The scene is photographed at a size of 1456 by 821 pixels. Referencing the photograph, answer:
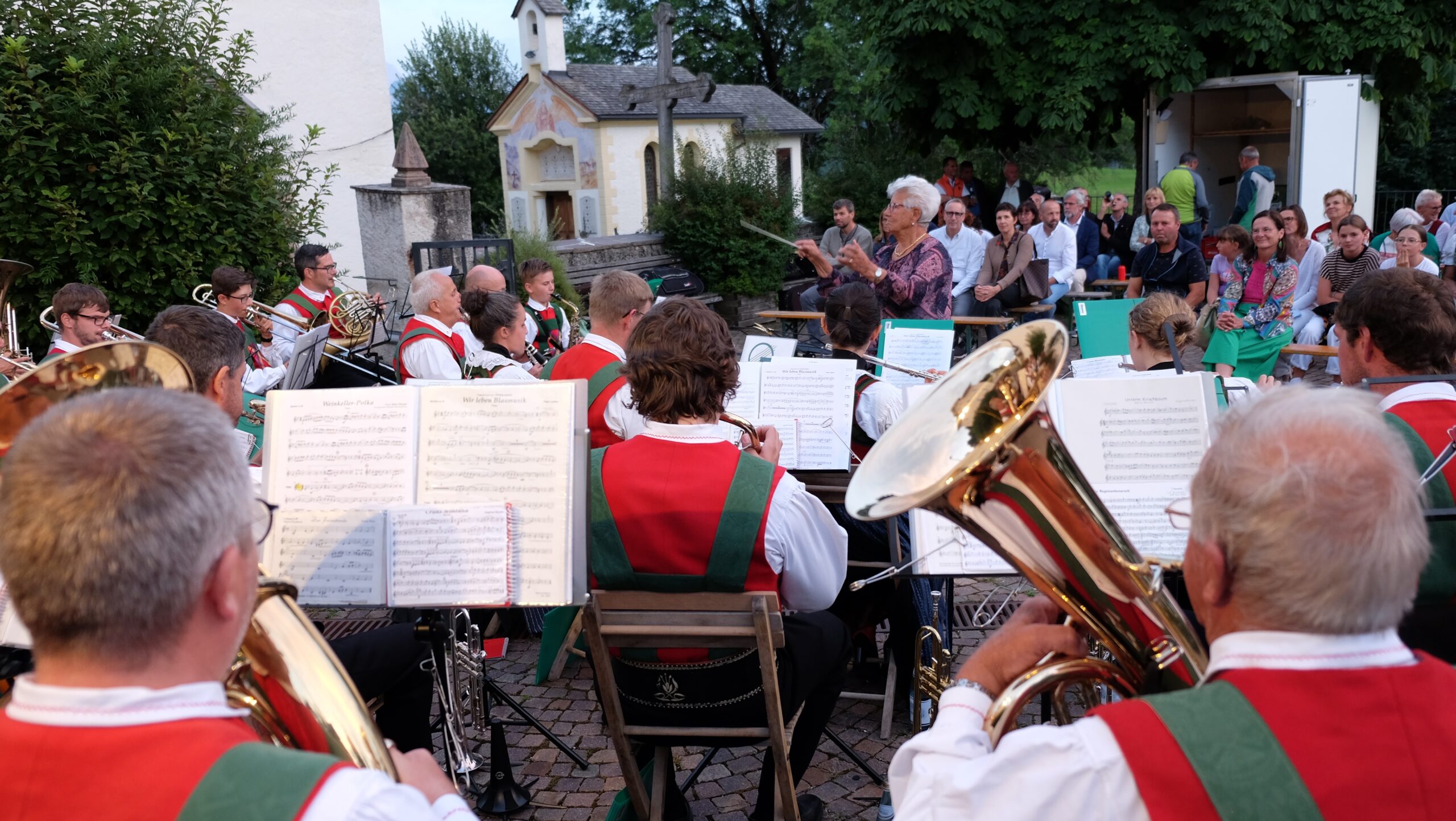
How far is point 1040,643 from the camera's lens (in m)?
1.60

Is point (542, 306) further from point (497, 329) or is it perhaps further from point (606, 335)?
point (606, 335)

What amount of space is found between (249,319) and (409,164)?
3.30 metres

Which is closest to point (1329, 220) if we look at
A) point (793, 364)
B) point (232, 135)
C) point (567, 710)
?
point (793, 364)

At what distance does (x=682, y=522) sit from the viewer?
264 cm

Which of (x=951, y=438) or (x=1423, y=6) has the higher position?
(x=1423, y=6)

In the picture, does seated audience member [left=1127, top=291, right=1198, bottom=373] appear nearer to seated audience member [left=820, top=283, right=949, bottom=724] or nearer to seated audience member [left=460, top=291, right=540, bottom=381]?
seated audience member [left=820, top=283, right=949, bottom=724]

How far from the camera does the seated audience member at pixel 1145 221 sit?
10469 mm

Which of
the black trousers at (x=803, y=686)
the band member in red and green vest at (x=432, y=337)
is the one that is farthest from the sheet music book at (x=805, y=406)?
the band member in red and green vest at (x=432, y=337)

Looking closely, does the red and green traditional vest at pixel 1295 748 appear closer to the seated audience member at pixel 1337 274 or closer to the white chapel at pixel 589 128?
the seated audience member at pixel 1337 274

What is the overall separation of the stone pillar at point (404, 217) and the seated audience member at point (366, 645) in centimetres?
638

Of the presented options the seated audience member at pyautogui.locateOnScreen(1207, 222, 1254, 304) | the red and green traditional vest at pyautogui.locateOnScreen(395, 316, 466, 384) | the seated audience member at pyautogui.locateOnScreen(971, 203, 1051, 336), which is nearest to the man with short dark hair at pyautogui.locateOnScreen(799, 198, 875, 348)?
the seated audience member at pyautogui.locateOnScreen(971, 203, 1051, 336)

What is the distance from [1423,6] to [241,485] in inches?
564

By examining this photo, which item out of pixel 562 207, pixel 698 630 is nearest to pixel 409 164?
pixel 698 630

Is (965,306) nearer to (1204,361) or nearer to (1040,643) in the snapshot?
(1204,361)
